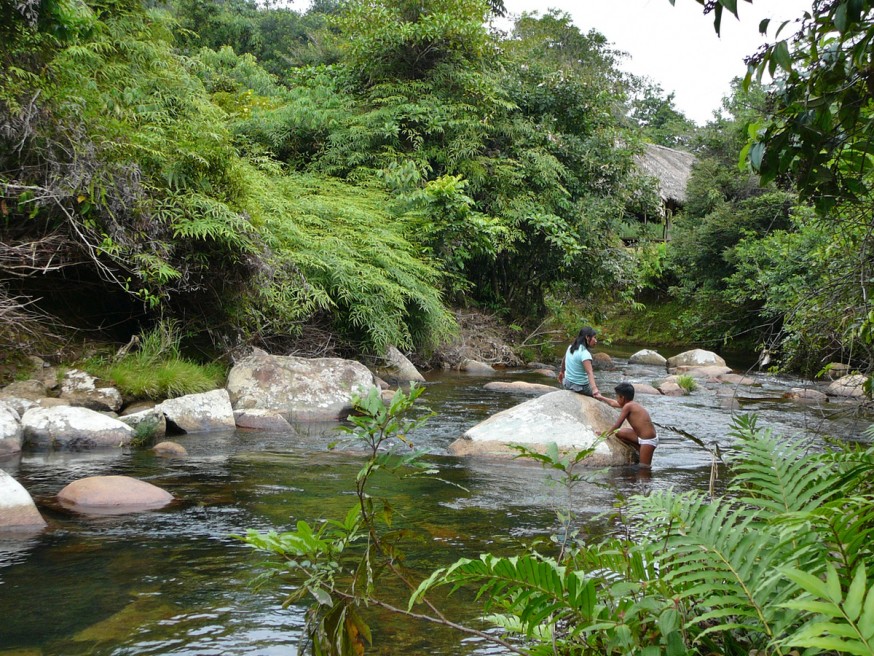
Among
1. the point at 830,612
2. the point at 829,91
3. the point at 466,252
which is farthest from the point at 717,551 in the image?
the point at 466,252

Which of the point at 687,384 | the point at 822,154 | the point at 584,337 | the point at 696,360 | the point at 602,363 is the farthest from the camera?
the point at 696,360

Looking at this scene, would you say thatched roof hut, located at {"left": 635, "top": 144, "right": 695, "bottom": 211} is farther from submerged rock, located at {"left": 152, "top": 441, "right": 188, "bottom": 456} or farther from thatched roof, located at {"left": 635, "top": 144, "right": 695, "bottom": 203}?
submerged rock, located at {"left": 152, "top": 441, "right": 188, "bottom": 456}

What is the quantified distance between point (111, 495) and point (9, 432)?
6.63ft

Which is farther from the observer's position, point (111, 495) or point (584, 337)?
point (584, 337)

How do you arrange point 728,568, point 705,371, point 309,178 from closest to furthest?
point 728,568 → point 309,178 → point 705,371

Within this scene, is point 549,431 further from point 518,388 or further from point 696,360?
point 696,360

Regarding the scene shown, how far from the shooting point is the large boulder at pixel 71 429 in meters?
6.99

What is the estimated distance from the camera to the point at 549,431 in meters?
7.79

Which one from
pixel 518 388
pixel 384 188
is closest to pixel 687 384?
pixel 518 388

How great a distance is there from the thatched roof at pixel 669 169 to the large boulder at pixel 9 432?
2415 cm

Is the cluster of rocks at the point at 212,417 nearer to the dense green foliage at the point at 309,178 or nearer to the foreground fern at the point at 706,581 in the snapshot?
the dense green foliage at the point at 309,178

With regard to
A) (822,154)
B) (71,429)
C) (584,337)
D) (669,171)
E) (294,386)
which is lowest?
(71,429)

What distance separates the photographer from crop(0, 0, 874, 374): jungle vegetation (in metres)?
4.09

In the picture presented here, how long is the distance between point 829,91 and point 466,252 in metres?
12.6
